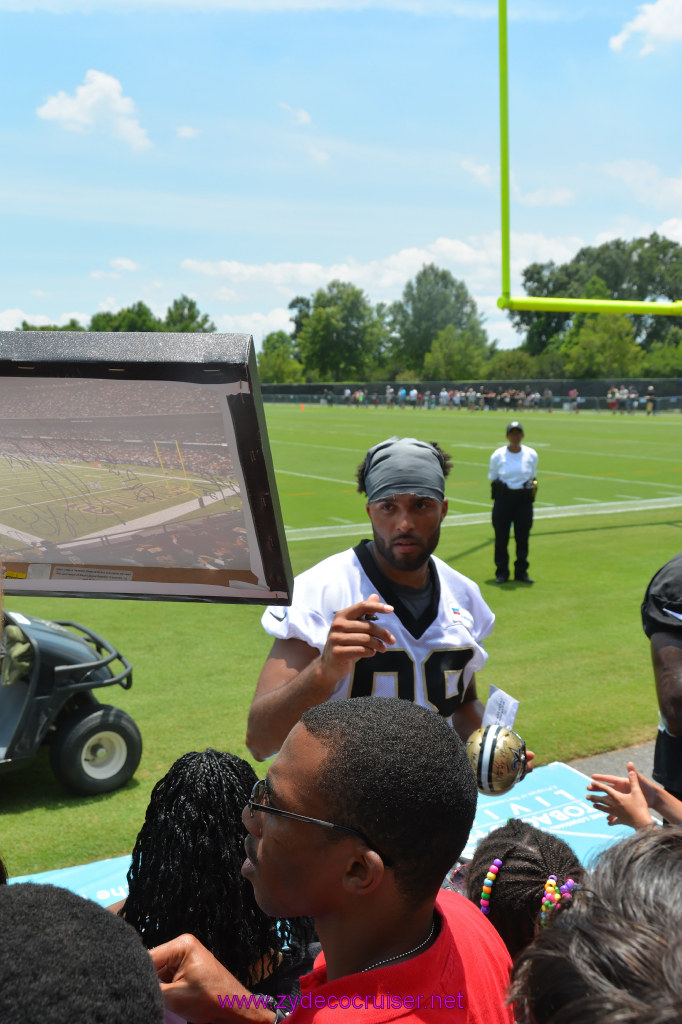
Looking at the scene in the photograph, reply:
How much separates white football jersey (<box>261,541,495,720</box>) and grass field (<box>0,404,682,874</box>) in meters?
2.59

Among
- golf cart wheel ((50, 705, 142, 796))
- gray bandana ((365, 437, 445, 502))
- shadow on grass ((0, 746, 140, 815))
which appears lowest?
shadow on grass ((0, 746, 140, 815))

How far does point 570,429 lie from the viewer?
39.2 m

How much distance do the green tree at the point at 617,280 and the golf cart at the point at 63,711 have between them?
238 ft

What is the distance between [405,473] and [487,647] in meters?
5.54

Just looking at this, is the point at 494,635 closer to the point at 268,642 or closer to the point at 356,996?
the point at 268,642

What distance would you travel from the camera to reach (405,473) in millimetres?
3064

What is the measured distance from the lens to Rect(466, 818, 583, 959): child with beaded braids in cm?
221

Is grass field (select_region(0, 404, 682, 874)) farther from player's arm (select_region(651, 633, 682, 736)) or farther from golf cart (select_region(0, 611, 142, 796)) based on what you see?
player's arm (select_region(651, 633, 682, 736))

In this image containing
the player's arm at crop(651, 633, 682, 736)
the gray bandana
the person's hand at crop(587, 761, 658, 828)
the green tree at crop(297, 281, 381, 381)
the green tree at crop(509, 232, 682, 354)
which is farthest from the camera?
the green tree at crop(297, 281, 381, 381)

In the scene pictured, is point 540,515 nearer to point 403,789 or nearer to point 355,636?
point 355,636

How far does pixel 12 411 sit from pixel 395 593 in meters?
1.65

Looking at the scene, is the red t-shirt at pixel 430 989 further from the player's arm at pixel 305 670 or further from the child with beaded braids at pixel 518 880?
the player's arm at pixel 305 670

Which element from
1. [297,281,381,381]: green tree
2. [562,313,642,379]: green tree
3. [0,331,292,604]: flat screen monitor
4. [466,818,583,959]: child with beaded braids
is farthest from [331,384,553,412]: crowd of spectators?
[0,331,292,604]: flat screen monitor

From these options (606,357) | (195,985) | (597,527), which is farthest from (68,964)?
(606,357)
